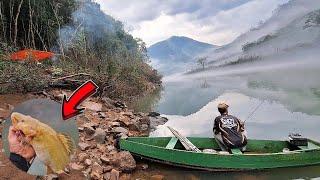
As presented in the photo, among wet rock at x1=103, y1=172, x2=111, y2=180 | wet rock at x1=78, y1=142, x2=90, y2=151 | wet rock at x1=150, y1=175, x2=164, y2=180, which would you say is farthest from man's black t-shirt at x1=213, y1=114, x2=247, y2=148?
wet rock at x1=78, y1=142, x2=90, y2=151

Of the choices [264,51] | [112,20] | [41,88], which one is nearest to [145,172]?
[41,88]

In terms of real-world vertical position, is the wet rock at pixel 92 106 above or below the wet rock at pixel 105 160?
above

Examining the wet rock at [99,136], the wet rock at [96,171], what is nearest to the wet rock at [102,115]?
the wet rock at [99,136]

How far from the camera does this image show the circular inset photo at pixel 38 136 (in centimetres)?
292

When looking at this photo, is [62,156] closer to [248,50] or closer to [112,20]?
[112,20]

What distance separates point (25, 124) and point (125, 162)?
243 inches

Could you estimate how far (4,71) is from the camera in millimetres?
13031

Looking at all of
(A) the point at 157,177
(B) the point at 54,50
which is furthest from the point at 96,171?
(B) the point at 54,50

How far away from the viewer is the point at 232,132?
9484 millimetres

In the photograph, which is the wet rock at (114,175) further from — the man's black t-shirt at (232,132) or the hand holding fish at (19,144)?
the hand holding fish at (19,144)

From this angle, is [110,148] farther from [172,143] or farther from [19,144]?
[19,144]

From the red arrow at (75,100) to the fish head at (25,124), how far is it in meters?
0.22

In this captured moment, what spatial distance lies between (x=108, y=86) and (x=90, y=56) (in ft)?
11.8

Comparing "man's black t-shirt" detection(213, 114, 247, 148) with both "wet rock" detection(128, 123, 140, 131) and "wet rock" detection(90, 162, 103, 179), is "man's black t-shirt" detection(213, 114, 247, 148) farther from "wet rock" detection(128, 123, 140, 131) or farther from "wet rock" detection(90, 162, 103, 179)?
"wet rock" detection(128, 123, 140, 131)
